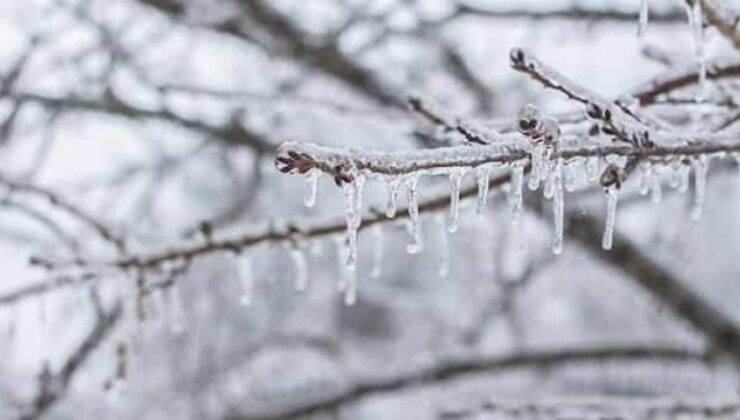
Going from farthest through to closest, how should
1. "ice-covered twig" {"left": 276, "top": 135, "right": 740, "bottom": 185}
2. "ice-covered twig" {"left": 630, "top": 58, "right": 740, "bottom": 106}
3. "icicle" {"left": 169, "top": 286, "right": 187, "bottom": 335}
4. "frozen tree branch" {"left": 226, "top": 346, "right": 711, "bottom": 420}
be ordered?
"frozen tree branch" {"left": 226, "top": 346, "right": 711, "bottom": 420}, "icicle" {"left": 169, "top": 286, "right": 187, "bottom": 335}, "ice-covered twig" {"left": 630, "top": 58, "right": 740, "bottom": 106}, "ice-covered twig" {"left": 276, "top": 135, "right": 740, "bottom": 185}

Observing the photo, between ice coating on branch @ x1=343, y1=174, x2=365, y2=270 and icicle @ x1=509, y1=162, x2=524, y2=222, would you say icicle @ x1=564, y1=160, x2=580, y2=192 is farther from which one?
ice coating on branch @ x1=343, y1=174, x2=365, y2=270

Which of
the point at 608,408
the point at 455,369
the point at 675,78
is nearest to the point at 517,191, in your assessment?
the point at 675,78

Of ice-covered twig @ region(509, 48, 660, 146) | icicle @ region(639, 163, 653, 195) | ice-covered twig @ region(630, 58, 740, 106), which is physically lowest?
icicle @ region(639, 163, 653, 195)

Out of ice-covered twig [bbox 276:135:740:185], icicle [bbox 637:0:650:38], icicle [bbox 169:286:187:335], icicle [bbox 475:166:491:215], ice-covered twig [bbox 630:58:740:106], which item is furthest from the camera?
icicle [bbox 169:286:187:335]

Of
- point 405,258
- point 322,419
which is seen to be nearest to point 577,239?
point 322,419

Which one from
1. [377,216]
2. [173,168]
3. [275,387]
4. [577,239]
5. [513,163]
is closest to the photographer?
[513,163]

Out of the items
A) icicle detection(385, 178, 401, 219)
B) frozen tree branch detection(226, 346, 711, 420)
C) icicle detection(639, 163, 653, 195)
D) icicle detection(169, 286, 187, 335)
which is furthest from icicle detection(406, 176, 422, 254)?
frozen tree branch detection(226, 346, 711, 420)

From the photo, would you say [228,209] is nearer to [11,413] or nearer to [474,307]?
[474,307]
